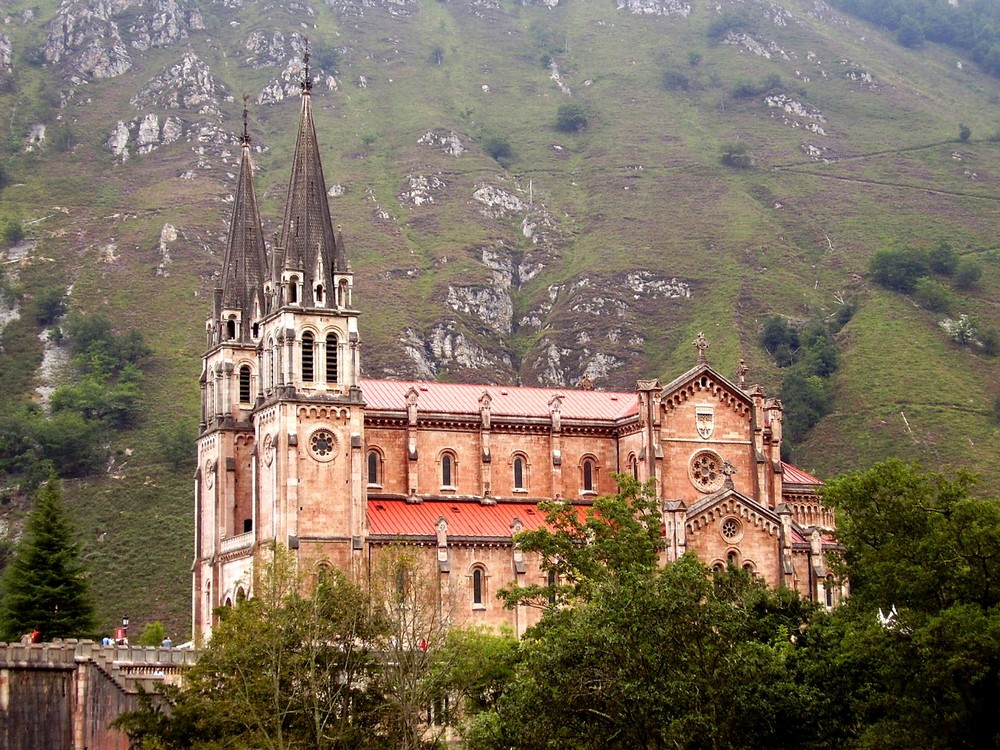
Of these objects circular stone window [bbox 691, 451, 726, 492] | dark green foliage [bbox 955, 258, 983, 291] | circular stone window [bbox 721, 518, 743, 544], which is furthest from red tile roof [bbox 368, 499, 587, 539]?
dark green foliage [bbox 955, 258, 983, 291]

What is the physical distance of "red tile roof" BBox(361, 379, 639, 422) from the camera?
94.8 m

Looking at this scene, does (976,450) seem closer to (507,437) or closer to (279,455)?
(507,437)

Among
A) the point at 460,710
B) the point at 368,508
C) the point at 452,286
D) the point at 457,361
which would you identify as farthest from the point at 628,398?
the point at 452,286

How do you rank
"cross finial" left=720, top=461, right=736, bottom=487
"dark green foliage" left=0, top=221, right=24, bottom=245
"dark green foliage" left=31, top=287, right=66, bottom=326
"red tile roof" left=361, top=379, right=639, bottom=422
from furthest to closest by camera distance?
"dark green foliage" left=0, top=221, right=24, bottom=245, "dark green foliage" left=31, top=287, right=66, bottom=326, "cross finial" left=720, top=461, right=736, bottom=487, "red tile roof" left=361, top=379, right=639, bottom=422

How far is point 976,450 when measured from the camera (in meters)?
148

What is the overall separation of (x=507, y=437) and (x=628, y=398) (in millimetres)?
10541

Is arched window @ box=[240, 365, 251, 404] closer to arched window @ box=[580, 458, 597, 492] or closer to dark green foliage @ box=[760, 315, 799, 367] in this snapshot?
arched window @ box=[580, 458, 597, 492]

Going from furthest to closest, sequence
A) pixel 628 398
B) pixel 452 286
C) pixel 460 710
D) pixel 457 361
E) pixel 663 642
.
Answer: pixel 452 286
pixel 457 361
pixel 628 398
pixel 460 710
pixel 663 642

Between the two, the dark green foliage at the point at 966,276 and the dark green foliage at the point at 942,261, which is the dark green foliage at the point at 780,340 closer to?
the dark green foliage at the point at 942,261

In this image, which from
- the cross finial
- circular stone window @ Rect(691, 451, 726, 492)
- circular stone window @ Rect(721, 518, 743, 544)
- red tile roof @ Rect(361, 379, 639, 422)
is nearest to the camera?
circular stone window @ Rect(721, 518, 743, 544)

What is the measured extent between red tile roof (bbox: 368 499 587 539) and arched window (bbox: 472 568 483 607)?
→ 2089mm

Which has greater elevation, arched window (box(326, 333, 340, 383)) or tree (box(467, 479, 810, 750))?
arched window (box(326, 333, 340, 383))

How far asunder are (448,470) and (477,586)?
8.42m

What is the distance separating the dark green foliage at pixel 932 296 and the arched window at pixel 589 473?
95.1 meters
